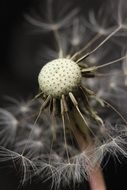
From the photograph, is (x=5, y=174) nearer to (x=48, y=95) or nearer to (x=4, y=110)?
(x=4, y=110)

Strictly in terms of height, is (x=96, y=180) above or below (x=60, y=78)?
below

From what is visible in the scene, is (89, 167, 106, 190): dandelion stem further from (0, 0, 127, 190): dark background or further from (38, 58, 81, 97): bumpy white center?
(0, 0, 127, 190): dark background

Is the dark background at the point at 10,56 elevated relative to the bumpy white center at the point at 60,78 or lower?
elevated

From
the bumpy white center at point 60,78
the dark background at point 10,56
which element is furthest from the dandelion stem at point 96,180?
the dark background at point 10,56

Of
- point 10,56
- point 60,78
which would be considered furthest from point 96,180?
point 10,56

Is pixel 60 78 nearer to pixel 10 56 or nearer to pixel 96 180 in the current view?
pixel 96 180

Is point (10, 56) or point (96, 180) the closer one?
point (96, 180)

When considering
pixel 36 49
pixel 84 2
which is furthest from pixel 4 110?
pixel 84 2

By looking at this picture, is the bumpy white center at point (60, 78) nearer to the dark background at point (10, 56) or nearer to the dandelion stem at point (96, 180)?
the dandelion stem at point (96, 180)
